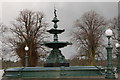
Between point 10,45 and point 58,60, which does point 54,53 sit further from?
point 10,45

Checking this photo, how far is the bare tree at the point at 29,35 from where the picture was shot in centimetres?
3925

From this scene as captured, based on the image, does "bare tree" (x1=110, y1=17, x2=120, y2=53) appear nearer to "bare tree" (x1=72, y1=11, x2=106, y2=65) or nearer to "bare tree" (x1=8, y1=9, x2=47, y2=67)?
"bare tree" (x1=72, y1=11, x2=106, y2=65)

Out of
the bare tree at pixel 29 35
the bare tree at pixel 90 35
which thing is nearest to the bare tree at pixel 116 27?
the bare tree at pixel 90 35

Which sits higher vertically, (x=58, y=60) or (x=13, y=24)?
(x=13, y=24)

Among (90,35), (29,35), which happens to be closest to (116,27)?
(90,35)

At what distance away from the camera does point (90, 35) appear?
39.4 meters

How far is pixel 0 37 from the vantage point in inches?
1507

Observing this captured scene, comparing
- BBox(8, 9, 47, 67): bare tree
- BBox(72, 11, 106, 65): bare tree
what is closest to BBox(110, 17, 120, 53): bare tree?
BBox(72, 11, 106, 65): bare tree

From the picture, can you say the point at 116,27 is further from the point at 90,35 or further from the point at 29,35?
the point at 29,35

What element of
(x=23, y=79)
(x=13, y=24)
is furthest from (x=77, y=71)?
(x=13, y=24)

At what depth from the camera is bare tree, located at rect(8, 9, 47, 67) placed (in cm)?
3925

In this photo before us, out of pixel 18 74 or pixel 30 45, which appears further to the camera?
pixel 30 45

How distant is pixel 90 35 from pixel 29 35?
363 inches

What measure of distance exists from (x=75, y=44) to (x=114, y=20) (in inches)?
280
